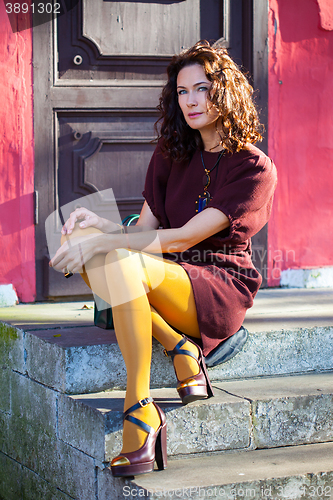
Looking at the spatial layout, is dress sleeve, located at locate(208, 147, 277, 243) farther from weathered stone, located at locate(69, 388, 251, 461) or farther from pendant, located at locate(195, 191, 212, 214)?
weathered stone, located at locate(69, 388, 251, 461)

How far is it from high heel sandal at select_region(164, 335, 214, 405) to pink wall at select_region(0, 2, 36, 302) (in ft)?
5.14

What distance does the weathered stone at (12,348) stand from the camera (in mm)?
2785

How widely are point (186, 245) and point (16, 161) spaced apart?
1.56m

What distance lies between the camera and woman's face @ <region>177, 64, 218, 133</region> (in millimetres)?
2521

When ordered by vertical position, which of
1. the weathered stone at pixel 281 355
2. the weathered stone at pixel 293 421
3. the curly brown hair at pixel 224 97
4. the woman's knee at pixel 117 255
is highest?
the curly brown hair at pixel 224 97

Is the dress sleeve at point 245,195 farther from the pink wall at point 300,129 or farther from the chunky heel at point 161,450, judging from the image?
the pink wall at point 300,129

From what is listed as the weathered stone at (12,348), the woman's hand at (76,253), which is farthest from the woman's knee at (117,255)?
the weathered stone at (12,348)

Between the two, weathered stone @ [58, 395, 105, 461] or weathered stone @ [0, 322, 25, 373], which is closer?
weathered stone @ [58, 395, 105, 461]

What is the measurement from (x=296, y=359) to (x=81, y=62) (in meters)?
2.24

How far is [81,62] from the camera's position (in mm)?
3703

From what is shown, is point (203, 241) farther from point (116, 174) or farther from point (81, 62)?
point (81, 62)

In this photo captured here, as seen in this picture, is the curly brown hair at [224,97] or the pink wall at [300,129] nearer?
the curly brown hair at [224,97]
